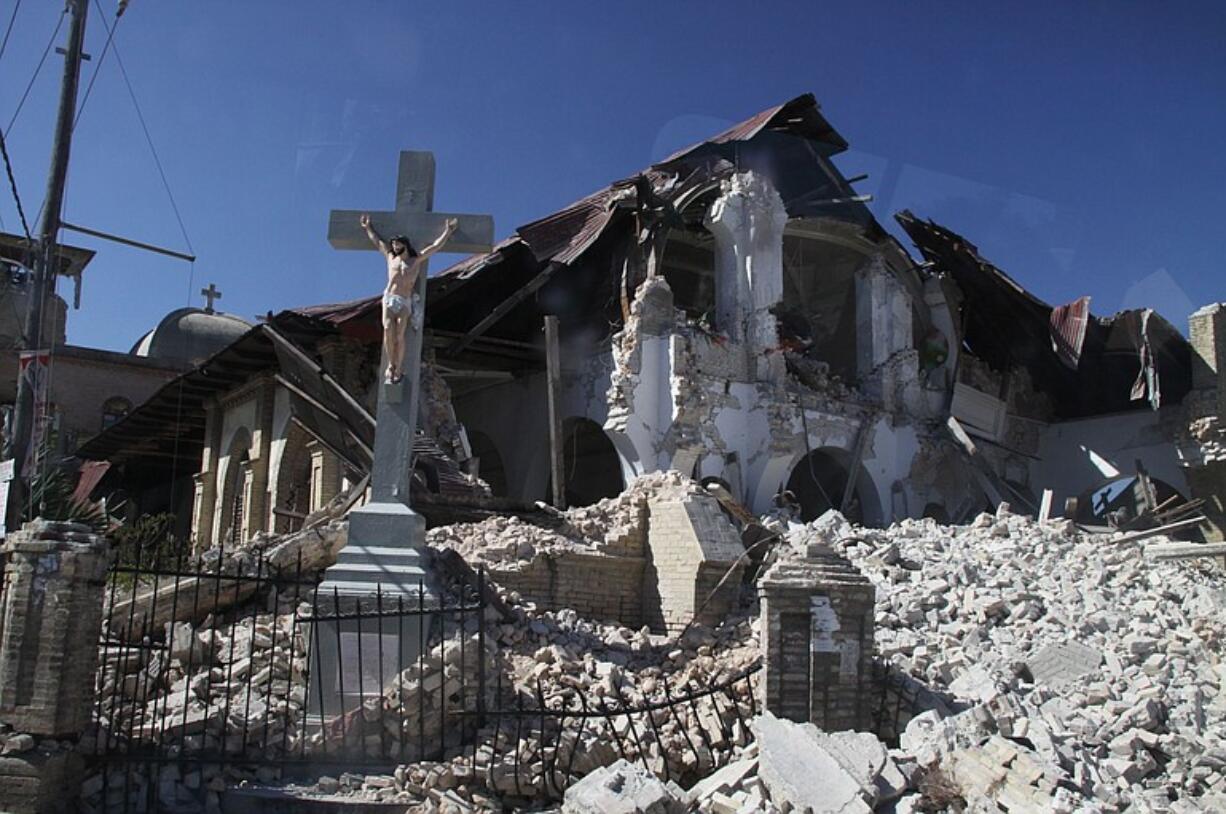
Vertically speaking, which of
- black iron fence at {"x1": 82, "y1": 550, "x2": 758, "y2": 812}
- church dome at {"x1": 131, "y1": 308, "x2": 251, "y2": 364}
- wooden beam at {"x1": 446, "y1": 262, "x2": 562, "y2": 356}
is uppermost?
church dome at {"x1": 131, "y1": 308, "x2": 251, "y2": 364}

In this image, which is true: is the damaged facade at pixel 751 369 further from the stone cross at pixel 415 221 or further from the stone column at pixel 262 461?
the stone cross at pixel 415 221

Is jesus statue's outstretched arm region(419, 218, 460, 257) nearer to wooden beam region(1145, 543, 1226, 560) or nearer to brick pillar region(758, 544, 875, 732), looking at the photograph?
brick pillar region(758, 544, 875, 732)

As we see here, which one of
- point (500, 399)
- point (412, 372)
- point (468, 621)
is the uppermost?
point (500, 399)

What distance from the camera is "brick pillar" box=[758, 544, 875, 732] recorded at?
700 cm

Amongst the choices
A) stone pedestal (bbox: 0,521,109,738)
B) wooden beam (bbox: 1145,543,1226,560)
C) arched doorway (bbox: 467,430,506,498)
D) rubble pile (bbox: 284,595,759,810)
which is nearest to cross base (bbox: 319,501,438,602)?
rubble pile (bbox: 284,595,759,810)

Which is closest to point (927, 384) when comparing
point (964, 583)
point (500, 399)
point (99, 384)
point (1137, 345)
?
point (1137, 345)

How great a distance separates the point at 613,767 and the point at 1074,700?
371cm

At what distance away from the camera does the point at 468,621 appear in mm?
8766

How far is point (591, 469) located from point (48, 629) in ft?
49.5

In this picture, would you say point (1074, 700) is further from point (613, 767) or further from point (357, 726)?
point (357, 726)

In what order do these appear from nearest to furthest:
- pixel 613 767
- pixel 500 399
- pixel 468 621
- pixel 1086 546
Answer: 1. pixel 613 767
2. pixel 468 621
3. pixel 1086 546
4. pixel 500 399

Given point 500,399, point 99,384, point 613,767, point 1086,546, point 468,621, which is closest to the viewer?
point 613,767

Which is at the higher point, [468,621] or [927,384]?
[927,384]

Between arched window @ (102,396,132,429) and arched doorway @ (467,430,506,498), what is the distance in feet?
52.6
